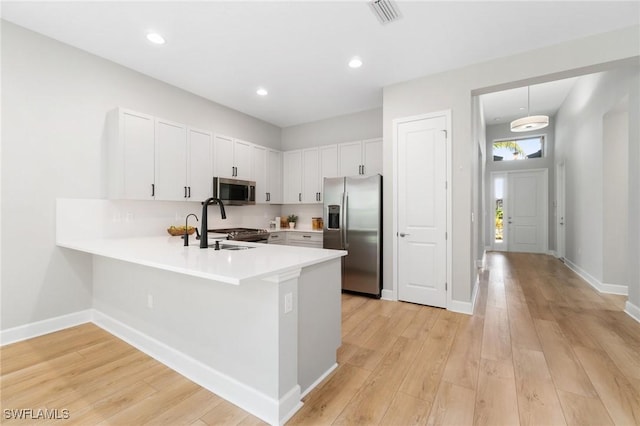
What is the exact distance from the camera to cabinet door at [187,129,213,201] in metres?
3.86

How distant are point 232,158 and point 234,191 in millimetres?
540

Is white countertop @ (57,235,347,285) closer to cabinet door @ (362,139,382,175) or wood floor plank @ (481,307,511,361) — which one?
wood floor plank @ (481,307,511,361)

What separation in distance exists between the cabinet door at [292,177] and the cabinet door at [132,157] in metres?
2.54

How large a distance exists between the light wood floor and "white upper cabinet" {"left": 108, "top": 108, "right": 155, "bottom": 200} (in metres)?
1.53

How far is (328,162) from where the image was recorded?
506 cm

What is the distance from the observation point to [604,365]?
84.8 inches

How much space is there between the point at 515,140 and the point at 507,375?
7.76 metres

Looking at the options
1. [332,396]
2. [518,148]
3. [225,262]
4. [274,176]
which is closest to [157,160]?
[274,176]

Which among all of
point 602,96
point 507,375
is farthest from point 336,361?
point 602,96

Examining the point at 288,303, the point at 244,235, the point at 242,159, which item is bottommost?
the point at 288,303

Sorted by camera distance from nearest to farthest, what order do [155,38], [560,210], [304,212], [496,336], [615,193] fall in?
[496,336], [155,38], [615,193], [304,212], [560,210]

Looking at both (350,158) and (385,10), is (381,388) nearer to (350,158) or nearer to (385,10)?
(385,10)

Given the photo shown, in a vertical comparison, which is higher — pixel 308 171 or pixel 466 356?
pixel 308 171

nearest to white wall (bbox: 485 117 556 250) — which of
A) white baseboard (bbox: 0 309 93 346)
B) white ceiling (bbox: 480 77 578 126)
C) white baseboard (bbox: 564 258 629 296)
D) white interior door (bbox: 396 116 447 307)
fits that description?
white ceiling (bbox: 480 77 578 126)
